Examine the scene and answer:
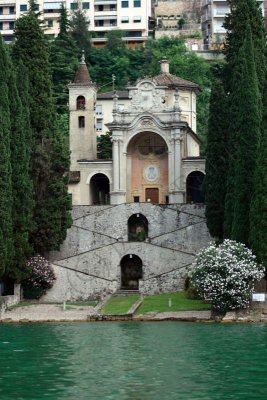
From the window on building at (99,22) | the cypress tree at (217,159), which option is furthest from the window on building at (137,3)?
the cypress tree at (217,159)

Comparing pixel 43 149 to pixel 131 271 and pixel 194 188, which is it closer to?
pixel 131 271

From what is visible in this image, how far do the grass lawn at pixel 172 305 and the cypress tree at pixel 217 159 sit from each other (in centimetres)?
815

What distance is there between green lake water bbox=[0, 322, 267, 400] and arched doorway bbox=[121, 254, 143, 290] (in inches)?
885

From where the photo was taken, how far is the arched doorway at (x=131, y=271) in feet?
305

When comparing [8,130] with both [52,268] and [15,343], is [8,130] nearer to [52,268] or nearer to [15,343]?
[52,268]

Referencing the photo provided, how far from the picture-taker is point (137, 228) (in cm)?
10038

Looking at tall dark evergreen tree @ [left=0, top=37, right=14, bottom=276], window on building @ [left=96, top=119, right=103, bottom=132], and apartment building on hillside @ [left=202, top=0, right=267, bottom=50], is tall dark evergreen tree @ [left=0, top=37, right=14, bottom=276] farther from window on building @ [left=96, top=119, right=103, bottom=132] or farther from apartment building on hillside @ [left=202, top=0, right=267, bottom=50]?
apartment building on hillside @ [left=202, top=0, right=267, bottom=50]

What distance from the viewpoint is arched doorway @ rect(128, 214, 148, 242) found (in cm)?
9812

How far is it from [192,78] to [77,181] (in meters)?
46.1

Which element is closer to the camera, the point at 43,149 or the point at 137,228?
the point at 43,149

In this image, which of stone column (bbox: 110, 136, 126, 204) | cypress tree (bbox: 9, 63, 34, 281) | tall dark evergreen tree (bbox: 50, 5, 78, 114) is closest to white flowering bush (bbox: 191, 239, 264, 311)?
cypress tree (bbox: 9, 63, 34, 281)

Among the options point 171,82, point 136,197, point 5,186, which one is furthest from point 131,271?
point 171,82

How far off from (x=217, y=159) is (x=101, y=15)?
95829mm

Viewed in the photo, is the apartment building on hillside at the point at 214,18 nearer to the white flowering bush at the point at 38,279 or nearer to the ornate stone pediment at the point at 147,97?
the ornate stone pediment at the point at 147,97
